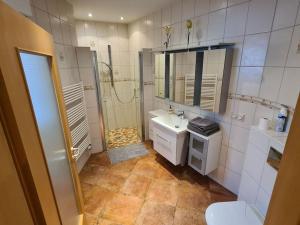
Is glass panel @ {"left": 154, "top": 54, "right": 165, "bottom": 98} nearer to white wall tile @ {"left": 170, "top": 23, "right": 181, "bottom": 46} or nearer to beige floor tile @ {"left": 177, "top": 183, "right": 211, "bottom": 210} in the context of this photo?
white wall tile @ {"left": 170, "top": 23, "right": 181, "bottom": 46}

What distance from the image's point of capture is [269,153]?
1314mm

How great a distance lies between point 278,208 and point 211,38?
1931mm

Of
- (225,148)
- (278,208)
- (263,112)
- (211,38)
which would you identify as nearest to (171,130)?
(225,148)

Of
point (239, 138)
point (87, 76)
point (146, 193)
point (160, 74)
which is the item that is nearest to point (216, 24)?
point (160, 74)

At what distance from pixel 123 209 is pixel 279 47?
91.8 inches

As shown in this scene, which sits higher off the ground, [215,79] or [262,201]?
[215,79]

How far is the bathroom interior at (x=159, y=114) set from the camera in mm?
549

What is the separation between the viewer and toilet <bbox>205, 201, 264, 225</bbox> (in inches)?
50.5

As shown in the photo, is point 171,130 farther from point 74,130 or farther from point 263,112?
point 74,130

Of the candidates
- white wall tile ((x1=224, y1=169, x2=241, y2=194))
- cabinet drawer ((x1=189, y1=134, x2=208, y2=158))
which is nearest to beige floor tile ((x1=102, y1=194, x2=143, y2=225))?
cabinet drawer ((x1=189, y1=134, x2=208, y2=158))

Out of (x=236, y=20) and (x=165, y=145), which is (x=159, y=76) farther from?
(x=236, y=20)

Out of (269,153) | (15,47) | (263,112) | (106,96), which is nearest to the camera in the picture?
(15,47)

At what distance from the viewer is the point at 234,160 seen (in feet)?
6.54

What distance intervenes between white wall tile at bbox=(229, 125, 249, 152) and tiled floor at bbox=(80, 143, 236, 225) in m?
0.68
